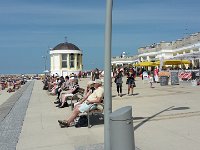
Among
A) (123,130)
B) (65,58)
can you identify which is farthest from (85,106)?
(65,58)

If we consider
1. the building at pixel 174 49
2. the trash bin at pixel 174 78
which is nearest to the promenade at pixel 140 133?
the trash bin at pixel 174 78

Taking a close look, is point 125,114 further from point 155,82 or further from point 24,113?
point 155,82

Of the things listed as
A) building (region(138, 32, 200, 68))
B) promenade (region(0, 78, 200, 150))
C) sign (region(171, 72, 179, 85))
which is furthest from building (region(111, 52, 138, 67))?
promenade (region(0, 78, 200, 150))

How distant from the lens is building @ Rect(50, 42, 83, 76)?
4066 cm

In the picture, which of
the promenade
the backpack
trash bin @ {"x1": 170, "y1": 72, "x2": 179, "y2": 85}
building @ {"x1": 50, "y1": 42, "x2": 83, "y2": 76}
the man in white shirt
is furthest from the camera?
building @ {"x1": 50, "y1": 42, "x2": 83, "y2": 76}

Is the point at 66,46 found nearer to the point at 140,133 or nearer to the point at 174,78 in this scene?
the point at 174,78

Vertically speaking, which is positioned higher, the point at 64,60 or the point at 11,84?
the point at 64,60

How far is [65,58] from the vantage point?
40.8 m

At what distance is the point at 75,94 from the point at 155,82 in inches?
683

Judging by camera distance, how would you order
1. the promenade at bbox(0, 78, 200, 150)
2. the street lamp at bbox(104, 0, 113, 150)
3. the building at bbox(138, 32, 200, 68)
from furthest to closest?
1. the building at bbox(138, 32, 200, 68)
2. the promenade at bbox(0, 78, 200, 150)
3. the street lamp at bbox(104, 0, 113, 150)

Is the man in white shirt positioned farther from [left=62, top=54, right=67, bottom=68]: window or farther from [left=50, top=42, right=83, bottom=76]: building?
[left=62, top=54, right=67, bottom=68]: window

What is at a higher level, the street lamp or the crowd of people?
the street lamp

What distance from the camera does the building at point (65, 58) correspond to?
133ft

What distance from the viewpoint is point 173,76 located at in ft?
85.8
